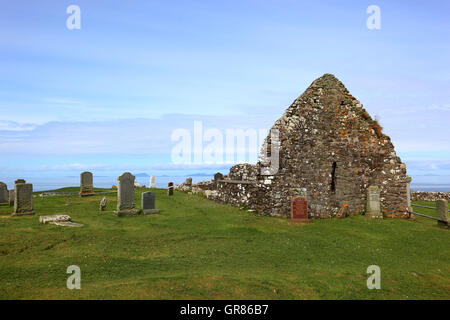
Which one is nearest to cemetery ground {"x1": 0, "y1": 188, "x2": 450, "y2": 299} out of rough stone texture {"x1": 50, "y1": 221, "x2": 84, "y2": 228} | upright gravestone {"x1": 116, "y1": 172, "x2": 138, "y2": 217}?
rough stone texture {"x1": 50, "y1": 221, "x2": 84, "y2": 228}

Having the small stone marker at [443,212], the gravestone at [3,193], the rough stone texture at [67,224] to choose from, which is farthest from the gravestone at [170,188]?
the small stone marker at [443,212]

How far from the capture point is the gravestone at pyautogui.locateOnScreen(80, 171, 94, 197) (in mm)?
22406

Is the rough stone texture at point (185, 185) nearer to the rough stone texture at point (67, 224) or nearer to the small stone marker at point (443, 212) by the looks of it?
the rough stone texture at point (67, 224)

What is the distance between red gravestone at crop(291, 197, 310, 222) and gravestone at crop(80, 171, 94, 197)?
16.2m

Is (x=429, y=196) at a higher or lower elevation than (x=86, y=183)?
lower

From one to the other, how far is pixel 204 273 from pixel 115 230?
5664 mm

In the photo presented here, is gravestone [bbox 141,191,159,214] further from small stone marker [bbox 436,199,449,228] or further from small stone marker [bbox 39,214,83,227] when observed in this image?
small stone marker [bbox 436,199,449,228]

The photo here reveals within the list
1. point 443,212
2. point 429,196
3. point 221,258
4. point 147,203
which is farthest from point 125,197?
point 429,196

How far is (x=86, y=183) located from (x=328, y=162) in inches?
688

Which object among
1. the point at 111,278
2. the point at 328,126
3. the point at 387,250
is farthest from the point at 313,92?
the point at 111,278

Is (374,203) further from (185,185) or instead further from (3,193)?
(3,193)

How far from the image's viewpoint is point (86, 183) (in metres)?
22.7

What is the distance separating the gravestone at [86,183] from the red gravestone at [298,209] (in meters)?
16.2

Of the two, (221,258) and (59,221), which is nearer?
(221,258)
